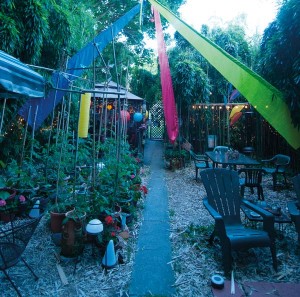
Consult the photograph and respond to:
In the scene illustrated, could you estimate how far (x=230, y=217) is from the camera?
297 centimetres

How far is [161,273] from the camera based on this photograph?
94.7 inches

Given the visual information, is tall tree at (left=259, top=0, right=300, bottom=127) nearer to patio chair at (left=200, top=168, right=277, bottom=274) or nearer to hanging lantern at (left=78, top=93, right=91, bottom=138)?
patio chair at (left=200, top=168, right=277, bottom=274)

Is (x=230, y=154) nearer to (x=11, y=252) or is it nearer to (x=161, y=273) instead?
(x=161, y=273)

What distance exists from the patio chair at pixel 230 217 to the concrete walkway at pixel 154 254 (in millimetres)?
617

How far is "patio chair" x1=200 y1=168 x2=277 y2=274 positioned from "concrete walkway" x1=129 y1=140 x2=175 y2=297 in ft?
2.02

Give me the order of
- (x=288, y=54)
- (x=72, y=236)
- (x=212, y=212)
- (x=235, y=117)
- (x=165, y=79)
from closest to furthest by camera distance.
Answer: (x=72, y=236), (x=212, y=212), (x=288, y=54), (x=165, y=79), (x=235, y=117)

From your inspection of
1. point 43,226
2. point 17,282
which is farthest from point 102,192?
point 17,282

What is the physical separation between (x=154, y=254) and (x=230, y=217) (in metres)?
1.05

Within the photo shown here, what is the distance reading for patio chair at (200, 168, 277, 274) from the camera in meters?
2.39

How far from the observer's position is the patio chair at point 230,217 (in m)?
2.39

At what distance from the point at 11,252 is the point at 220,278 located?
1.89m

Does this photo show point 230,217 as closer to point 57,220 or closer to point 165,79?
point 57,220

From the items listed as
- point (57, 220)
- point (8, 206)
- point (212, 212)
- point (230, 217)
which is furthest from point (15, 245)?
point (230, 217)

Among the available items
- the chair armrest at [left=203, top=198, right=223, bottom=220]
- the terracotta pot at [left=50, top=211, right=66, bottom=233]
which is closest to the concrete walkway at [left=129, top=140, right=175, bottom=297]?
the chair armrest at [left=203, top=198, right=223, bottom=220]
